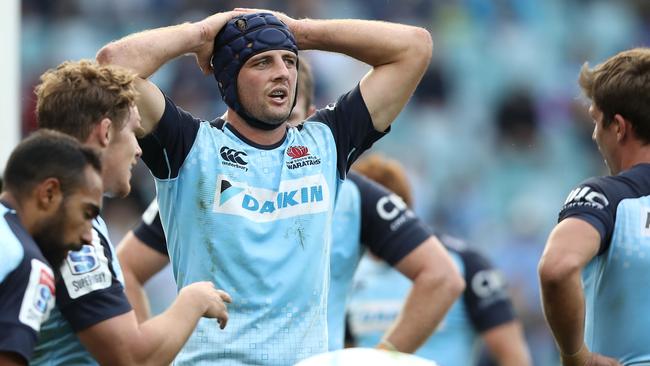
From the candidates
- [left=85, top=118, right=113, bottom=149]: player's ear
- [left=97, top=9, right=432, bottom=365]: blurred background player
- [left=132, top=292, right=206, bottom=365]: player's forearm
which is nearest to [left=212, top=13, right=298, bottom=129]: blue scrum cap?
[left=97, top=9, right=432, bottom=365]: blurred background player

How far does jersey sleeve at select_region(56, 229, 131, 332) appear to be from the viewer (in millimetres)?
3857

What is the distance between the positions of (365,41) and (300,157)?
682 millimetres

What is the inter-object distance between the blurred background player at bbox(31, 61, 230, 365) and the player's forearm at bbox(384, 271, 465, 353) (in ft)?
8.30

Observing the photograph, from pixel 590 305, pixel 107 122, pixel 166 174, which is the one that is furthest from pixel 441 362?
pixel 107 122

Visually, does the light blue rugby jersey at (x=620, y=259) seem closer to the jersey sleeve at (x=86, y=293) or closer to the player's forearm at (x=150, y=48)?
the player's forearm at (x=150, y=48)

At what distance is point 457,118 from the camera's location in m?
14.0

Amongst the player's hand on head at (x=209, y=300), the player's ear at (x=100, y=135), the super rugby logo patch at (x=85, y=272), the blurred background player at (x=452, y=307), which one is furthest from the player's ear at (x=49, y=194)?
the blurred background player at (x=452, y=307)

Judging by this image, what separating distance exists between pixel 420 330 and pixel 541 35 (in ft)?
28.6

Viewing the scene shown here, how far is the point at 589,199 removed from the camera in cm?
471

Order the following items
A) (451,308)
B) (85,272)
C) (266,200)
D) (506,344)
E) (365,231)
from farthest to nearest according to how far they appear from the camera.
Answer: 1. (506,344)
2. (451,308)
3. (365,231)
4. (266,200)
5. (85,272)

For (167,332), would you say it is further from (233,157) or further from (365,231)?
(365,231)

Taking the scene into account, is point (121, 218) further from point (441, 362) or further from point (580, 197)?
point (580, 197)

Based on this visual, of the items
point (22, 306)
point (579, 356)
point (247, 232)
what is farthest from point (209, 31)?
point (579, 356)

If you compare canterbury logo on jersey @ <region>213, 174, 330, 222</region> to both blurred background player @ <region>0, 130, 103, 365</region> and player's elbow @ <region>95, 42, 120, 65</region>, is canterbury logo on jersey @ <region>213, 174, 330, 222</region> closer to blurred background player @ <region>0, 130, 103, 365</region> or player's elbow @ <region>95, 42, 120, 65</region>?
player's elbow @ <region>95, 42, 120, 65</region>
